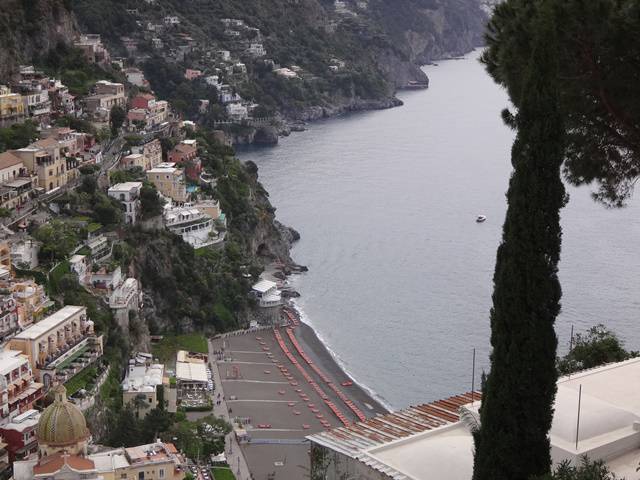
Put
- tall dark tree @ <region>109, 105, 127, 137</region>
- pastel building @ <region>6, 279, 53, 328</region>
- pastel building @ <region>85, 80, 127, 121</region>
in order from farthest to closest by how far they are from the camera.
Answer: pastel building @ <region>85, 80, 127, 121</region> < tall dark tree @ <region>109, 105, 127, 137</region> < pastel building @ <region>6, 279, 53, 328</region>

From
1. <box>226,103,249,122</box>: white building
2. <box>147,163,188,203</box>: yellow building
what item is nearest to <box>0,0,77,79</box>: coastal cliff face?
<box>147,163,188,203</box>: yellow building

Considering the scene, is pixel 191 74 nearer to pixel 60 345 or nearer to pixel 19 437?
pixel 60 345

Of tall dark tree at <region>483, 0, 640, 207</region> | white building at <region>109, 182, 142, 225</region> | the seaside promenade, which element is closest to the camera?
tall dark tree at <region>483, 0, 640, 207</region>

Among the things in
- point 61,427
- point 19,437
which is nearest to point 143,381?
point 19,437

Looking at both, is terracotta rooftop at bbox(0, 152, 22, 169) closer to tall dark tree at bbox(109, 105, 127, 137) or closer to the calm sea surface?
tall dark tree at bbox(109, 105, 127, 137)

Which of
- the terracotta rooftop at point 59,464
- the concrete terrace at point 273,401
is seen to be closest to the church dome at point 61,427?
the terracotta rooftop at point 59,464

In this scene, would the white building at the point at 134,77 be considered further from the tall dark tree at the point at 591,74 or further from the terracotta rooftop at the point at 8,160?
the tall dark tree at the point at 591,74
